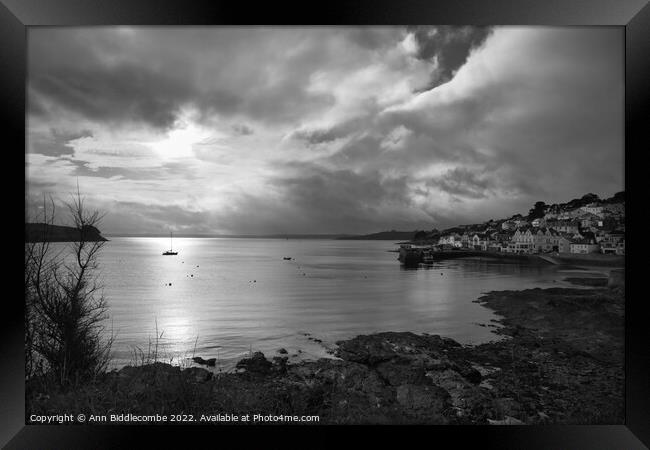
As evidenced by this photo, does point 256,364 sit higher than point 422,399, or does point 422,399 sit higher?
point 256,364

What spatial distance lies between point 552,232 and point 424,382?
2.16 m

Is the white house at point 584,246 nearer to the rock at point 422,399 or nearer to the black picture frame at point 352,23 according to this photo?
the black picture frame at point 352,23

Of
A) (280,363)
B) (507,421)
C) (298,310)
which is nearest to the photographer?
(507,421)

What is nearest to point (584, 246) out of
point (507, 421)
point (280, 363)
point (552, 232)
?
point (552, 232)

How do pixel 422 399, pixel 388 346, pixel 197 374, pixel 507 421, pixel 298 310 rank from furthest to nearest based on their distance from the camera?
pixel 298 310, pixel 388 346, pixel 197 374, pixel 422 399, pixel 507 421

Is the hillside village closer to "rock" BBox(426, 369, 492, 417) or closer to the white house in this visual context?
the white house

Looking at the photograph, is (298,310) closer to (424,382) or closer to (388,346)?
(388,346)

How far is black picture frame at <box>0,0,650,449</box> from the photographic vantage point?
238 cm

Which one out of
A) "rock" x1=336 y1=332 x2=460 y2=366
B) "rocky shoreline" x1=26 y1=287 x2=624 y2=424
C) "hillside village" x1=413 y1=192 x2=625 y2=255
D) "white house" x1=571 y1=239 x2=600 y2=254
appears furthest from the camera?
"rock" x1=336 y1=332 x2=460 y2=366

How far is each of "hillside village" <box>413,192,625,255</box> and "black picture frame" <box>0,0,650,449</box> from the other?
809 mm

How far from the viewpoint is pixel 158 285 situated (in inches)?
177

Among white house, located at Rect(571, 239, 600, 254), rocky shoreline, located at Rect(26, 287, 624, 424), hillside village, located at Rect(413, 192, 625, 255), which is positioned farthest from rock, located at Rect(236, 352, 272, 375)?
white house, located at Rect(571, 239, 600, 254)

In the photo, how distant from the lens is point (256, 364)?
341cm

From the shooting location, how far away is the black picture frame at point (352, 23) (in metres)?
2.38
